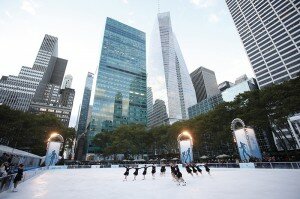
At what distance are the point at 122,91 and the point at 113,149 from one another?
63138 mm

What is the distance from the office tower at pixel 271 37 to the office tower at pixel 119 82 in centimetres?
7654

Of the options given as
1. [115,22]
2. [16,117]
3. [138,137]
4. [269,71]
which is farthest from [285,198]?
[115,22]

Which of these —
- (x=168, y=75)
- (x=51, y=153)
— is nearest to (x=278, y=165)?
(x=51, y=153)

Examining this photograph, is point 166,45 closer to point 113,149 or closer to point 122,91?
point 122,91

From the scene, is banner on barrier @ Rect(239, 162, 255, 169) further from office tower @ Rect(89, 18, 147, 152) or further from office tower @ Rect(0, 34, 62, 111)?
office tower @ Rect(0, 34, 62, 111)

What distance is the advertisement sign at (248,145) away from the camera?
26.4 meters

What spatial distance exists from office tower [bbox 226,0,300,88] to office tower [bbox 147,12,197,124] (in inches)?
2448

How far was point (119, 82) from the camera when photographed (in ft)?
408

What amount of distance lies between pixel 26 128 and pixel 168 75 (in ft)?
427

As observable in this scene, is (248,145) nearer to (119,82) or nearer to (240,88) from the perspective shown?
(240,88)

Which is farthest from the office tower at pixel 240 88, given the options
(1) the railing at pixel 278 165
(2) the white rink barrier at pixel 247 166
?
(1) the railing at pixel 278 165

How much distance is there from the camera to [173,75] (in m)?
166

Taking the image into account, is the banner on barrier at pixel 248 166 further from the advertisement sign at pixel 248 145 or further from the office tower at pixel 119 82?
the office tower at pixel 119 82

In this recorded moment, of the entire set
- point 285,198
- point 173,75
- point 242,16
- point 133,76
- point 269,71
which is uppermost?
point 242,16
